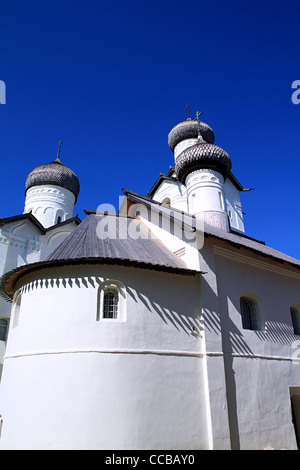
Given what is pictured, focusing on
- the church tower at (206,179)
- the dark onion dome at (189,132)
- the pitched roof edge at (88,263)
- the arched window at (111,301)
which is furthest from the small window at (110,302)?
the dark onion dome at (189,132)

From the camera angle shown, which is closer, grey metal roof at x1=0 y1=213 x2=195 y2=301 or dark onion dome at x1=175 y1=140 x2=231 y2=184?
grey metal roof at x1=0 y1=213 x2=195 y2=301

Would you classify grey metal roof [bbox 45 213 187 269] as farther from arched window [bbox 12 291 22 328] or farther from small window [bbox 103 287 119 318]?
arched window [bbox 12 291 22 328]

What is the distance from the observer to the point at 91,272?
6551 millimetres

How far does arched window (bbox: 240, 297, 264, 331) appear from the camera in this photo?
832 cm

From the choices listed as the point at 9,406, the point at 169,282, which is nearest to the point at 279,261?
the point at 169,282

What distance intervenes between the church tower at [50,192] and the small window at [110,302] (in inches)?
449

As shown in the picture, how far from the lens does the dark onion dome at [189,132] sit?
1738 centimetres

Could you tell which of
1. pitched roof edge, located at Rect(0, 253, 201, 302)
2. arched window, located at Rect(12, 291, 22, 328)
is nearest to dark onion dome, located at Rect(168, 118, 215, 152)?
pitched roof edge, located at Rect(0, 253, 201, 302)

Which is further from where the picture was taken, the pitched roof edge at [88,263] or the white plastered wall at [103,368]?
the pitched roof edge at [88,263]

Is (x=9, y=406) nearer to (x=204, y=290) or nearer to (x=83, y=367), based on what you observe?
(x=83, y=367)

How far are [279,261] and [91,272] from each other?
5472 millimetres

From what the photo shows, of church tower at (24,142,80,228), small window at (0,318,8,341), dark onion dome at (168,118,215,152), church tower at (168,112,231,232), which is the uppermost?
dark onion dome at (168,118,215,152)

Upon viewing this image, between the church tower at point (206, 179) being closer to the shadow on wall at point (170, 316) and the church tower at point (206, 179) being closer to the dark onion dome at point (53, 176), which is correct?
the shadow on wall at point (170, 316)

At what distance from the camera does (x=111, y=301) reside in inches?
259
